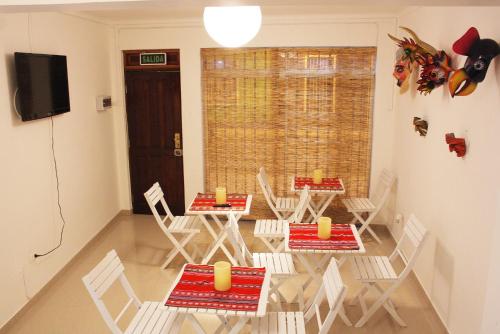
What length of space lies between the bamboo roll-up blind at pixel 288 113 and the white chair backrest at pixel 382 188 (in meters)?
0.14

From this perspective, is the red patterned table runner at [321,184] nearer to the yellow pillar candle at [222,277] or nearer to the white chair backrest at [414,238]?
the white chair backrest at [414,238]

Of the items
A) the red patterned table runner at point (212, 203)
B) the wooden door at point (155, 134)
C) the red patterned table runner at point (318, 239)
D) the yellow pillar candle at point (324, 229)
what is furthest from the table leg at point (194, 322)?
the wooden door at point (155, 134)

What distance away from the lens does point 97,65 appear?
5.56m

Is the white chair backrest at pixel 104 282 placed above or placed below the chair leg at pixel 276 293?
above

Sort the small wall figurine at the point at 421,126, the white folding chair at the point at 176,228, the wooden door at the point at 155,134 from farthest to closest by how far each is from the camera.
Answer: the wooden door at the point at 155,134 → the white folding chair at the point at 176,228 → the small wall figurine at the point at 421,126

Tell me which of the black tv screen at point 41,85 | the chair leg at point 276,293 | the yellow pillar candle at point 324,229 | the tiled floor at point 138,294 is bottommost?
the tiled floor at point 138,294

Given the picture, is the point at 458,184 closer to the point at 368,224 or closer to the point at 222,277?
the point at 222,277

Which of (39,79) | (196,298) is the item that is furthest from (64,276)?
(196,298)

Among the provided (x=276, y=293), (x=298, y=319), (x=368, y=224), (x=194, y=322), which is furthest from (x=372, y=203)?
(x=194, y=322)

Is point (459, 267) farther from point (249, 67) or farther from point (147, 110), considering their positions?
point (147, 110)

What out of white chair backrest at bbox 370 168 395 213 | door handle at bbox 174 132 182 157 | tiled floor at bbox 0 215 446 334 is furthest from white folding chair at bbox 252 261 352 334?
door handle at bbox 174 132 182 157

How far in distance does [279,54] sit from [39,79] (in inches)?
109

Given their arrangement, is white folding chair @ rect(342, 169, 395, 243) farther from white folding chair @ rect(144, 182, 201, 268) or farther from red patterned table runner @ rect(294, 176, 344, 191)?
white folding chair @ rect(144, 182, 201, 268)

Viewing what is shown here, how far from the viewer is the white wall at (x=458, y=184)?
2844 millimetres
